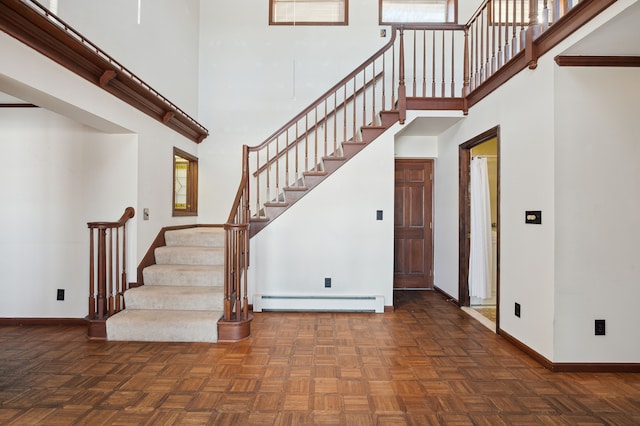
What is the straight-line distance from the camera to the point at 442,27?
4.14 metres

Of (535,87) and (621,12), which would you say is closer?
(621,12)

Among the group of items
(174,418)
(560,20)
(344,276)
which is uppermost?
(560,20)

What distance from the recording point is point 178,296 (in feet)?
11.5

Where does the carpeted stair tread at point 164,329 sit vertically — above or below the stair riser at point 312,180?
below

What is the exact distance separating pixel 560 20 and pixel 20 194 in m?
5.05

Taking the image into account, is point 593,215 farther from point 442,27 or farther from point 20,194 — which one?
point 20,194

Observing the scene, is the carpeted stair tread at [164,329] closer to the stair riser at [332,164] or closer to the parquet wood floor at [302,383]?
the parquet wood floor at [302,383]

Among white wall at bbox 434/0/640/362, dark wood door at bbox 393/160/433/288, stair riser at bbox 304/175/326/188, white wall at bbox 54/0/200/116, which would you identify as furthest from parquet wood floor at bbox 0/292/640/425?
white wall at bbox 54/0/200/116

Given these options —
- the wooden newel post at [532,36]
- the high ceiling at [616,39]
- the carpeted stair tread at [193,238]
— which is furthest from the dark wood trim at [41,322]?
the high ceiling at [616,39]

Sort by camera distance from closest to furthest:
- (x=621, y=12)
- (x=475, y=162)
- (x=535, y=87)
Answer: (x=621, y=12)
(x=535, y=87)
(x=475, y=162)

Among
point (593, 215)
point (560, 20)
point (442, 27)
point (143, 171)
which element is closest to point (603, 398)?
point (593, 215)

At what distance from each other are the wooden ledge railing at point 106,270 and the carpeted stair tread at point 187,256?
456 mm

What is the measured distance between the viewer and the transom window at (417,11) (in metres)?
5.62

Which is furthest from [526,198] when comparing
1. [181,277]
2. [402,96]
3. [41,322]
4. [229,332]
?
[41,322]
